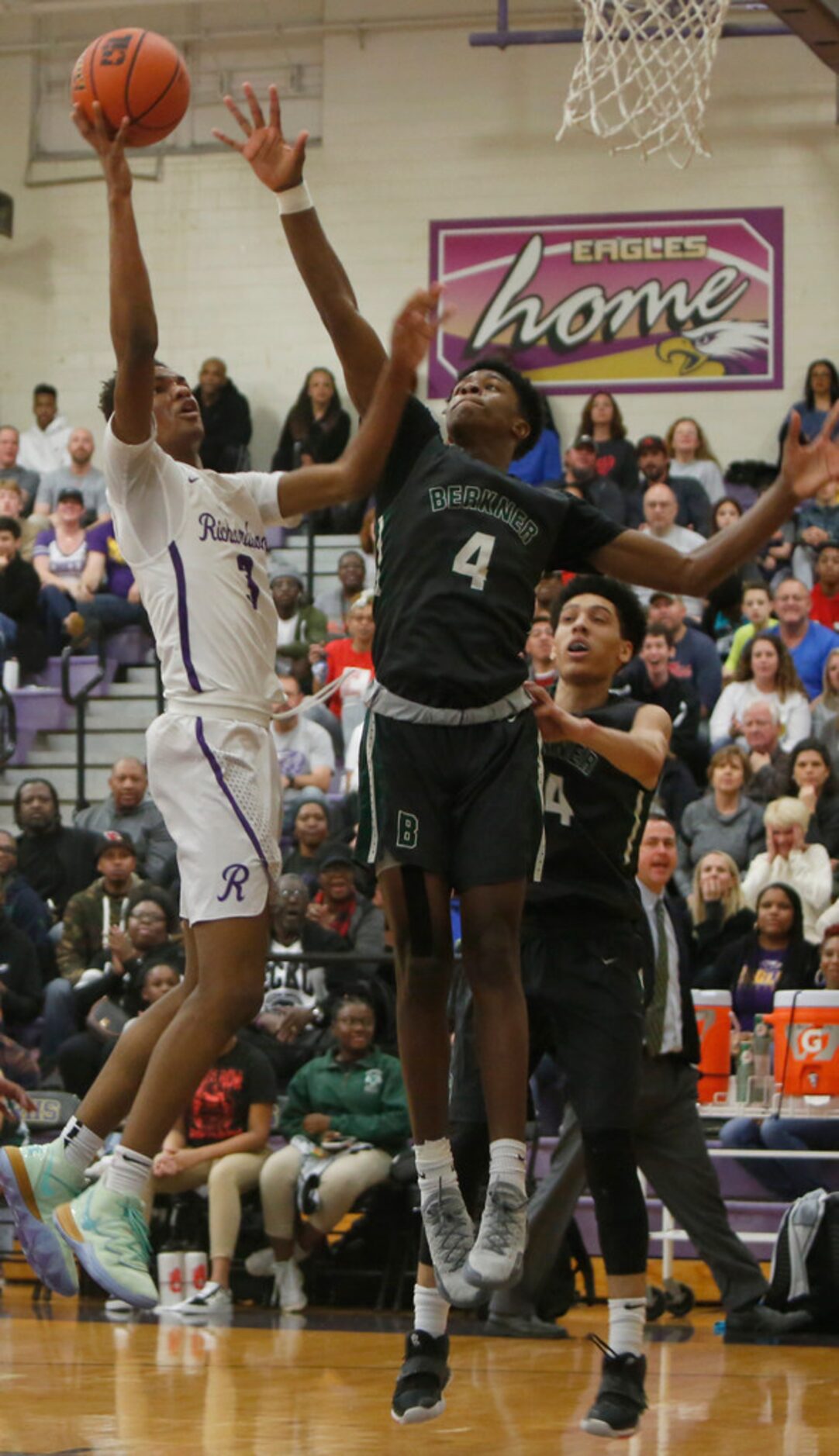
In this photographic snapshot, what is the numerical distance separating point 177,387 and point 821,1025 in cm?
427

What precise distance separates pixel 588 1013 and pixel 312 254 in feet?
6.68

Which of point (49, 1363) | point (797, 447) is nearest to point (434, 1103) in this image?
point (797, 447)

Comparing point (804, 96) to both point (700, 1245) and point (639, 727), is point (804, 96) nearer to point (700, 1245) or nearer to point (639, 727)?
point (700, 1245)

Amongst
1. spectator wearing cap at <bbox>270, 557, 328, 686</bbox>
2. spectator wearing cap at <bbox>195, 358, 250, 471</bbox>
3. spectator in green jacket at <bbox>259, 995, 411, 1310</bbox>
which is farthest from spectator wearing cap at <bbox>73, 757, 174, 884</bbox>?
spectator wearing cap at <bbox>195, 358, 250, 471</bbox>

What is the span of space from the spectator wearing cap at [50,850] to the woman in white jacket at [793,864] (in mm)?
3869

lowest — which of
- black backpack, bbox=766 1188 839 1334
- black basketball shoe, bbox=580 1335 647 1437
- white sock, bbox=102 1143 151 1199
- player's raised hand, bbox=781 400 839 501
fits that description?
black backpack, bbox=766 1188 839 1334

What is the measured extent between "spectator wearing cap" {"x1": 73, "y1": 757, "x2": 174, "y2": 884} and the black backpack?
4.78 metres

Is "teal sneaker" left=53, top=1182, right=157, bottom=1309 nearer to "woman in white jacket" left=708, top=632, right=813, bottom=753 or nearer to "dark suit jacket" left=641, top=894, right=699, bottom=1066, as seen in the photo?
"dark suit jacket" left=641, top=894, right=699, bottom=1066

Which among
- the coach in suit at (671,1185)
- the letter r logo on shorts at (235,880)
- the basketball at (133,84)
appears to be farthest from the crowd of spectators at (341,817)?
the basketball at (133,84)

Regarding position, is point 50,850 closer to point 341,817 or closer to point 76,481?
point 341,817

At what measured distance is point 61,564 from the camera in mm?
15492

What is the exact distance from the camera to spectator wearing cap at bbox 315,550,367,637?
49.0 feet

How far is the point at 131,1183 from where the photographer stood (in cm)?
499

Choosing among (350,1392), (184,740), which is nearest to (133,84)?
(184,740)
